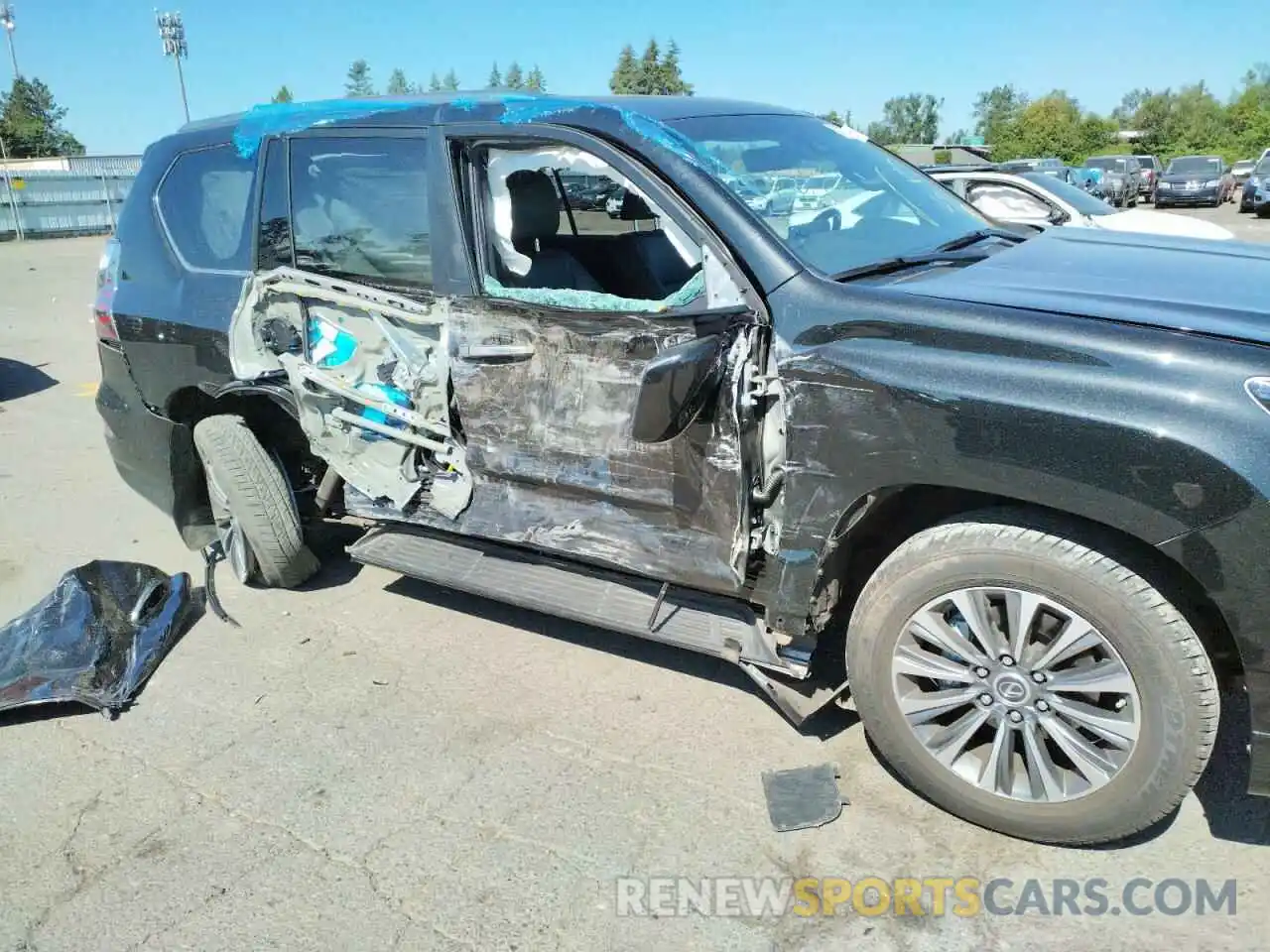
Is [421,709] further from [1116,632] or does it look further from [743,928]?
[1116,632]

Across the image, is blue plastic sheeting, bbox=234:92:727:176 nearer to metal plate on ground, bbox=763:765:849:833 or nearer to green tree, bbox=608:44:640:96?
metal plate on ground, bbox=763:765:849:833

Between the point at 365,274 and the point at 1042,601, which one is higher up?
the point at 365,274

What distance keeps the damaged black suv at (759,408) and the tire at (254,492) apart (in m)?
0.02

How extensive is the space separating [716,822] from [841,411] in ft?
4.02

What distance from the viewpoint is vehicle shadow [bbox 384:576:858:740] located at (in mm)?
3315

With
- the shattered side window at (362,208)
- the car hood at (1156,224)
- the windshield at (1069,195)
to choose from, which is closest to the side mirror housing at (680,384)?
the shattered side window at (362,208)

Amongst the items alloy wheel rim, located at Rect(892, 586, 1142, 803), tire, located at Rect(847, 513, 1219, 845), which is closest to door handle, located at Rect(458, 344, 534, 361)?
tire, located at Rect(847, 513, 1219, 845)

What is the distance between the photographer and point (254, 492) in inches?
165

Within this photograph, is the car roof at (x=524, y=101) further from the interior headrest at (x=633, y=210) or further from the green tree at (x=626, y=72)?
the green tree at (x=626, y=72)

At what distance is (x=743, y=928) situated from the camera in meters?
2.43

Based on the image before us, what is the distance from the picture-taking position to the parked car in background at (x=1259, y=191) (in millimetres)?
25250

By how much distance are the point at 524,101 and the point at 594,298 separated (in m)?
0.75

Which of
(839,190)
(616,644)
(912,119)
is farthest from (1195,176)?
(912,119)

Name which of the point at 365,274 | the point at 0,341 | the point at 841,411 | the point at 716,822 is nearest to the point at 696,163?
the point at 841,411
